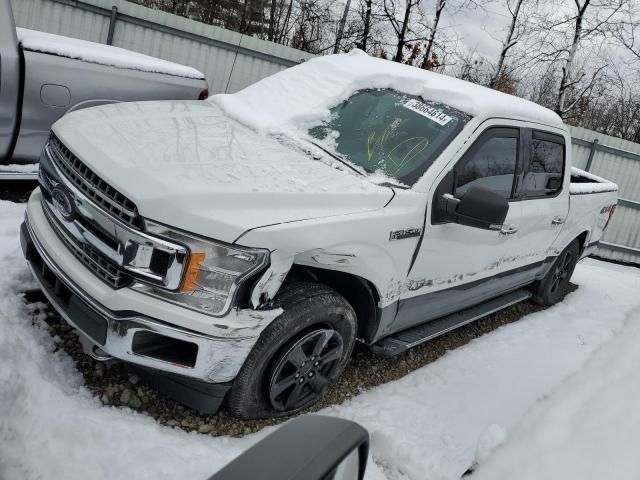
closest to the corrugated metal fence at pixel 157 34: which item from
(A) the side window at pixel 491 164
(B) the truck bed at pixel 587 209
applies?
(B) the truck bed at pixel 587 209

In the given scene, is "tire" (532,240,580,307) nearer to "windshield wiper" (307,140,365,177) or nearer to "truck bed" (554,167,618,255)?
"truck bed" (554,167,618,255)

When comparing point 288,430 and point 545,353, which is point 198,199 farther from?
point 545,353

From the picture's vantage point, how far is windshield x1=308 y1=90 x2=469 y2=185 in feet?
10.2

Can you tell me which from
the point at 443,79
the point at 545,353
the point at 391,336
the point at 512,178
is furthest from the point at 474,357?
the point at 443,79

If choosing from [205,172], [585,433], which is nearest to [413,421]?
[585,433]

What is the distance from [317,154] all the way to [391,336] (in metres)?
1.23

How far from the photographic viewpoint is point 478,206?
2.92m

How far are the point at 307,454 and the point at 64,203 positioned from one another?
6.54 feet

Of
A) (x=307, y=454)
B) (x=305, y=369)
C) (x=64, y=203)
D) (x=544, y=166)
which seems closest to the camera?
(x=307, y=454)

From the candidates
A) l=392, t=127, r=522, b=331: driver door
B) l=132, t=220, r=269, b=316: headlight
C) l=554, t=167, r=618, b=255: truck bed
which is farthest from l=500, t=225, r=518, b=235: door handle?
l=132, t=220, r=269, b=316: headlight

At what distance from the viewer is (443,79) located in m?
3.78

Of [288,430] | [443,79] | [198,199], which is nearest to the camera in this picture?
[288,430]

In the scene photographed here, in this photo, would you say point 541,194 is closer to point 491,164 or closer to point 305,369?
point 491,164

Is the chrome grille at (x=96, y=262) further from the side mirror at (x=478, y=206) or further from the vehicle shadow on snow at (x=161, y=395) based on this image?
the side mirror at (x=478, y=206)
